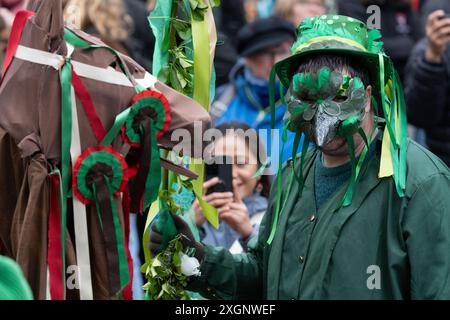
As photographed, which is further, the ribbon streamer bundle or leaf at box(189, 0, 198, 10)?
leaf at box(189, 0, 198, 10)

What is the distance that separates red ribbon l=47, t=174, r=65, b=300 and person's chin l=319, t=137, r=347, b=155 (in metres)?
0.99

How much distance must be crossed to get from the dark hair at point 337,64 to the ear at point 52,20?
931 millimetres

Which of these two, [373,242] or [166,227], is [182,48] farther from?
[373,242]

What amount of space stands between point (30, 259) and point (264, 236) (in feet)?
3.49

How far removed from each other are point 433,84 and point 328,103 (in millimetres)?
2488

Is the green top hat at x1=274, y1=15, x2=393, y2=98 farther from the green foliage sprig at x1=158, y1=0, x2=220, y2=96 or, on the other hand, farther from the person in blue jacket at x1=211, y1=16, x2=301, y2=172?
the person in blue jacket at x1=211, y1=16, x2=301, y2=172

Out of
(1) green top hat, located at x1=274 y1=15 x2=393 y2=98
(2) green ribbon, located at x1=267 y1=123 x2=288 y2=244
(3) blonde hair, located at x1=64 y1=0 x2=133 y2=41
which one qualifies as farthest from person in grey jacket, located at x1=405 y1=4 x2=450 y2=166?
(2) green ribbon, located at x1=267 y1=123 x2=288 y2=244

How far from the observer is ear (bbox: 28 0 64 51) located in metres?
3.98

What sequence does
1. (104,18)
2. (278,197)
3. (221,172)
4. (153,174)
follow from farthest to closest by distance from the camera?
1. (104,18)
2. (221,172)
3. (278,197)
4. (153,174)

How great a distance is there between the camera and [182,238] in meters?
4.46

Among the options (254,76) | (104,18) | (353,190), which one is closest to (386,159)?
(353,190)

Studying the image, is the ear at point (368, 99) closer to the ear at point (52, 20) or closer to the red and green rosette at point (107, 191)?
the red and green rosette at point (107, 191)

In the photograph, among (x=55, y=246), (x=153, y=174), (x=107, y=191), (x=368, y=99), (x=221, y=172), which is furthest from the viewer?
(x=221, y=172)

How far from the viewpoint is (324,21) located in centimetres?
428
